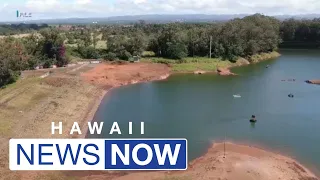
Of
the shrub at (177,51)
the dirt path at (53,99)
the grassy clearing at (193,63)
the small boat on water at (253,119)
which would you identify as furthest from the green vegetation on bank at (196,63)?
the small boat on water at (253,119)

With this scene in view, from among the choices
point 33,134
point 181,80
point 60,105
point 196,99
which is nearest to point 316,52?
point 181,80

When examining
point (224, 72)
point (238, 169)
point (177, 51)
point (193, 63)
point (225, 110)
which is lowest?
point (238, 169)

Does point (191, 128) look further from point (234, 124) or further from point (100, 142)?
point (100, 142)

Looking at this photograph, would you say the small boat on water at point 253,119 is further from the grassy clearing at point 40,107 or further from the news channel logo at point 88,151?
the news channel logo at point 88,151

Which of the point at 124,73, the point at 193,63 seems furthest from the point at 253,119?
the point at 193,63

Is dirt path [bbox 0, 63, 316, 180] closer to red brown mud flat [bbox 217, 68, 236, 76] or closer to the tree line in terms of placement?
the tree line

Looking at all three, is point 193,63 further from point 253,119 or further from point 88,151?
point 88,151

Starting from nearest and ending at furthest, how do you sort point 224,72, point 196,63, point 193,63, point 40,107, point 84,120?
point 84,120 < point 40,107 < point 224,72 < point 196,63 < point 193,63
